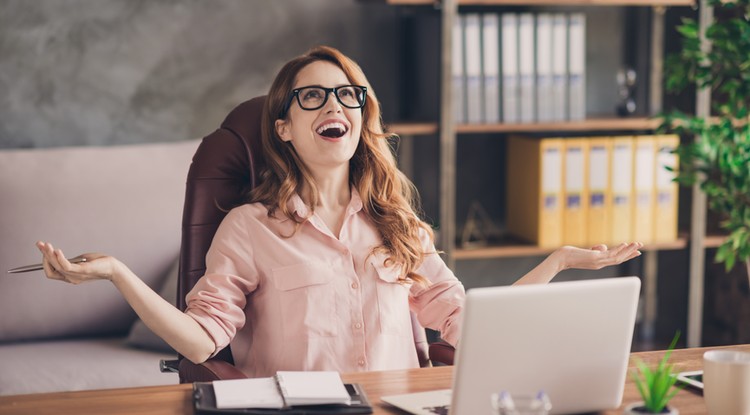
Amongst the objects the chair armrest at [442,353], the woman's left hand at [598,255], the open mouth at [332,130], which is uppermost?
the open mouth at [332,130]

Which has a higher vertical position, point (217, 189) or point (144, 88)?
point (144, 88)

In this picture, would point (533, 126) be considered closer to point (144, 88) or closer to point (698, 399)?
point (144, 88)

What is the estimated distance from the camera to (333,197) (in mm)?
2059

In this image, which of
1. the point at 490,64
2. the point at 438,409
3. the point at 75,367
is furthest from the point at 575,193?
the point at 438,409

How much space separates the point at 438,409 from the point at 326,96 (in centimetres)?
77

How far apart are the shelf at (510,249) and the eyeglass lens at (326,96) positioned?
1287 mm

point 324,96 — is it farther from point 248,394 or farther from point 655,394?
point 655,394

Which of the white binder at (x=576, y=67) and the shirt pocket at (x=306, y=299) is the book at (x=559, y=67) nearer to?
the white binder at (x=576, y=67)

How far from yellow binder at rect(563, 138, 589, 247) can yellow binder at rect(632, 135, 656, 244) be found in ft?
0.59

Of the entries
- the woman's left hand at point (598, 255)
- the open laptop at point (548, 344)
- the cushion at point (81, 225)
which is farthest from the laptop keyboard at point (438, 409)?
the cushion at point (81, 225)

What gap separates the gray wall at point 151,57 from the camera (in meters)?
3.11

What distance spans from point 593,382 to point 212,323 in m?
0.75

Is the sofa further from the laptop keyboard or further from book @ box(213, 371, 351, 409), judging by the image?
the laptop keyboard

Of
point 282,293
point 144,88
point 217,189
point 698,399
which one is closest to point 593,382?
point 698,399
